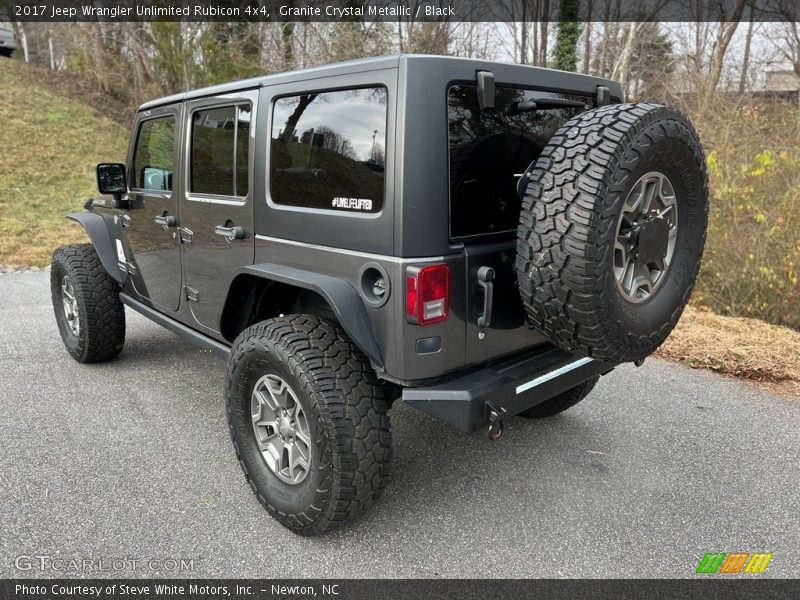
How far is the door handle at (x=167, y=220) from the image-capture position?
3465 mm

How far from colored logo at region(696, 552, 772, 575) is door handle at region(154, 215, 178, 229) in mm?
3181

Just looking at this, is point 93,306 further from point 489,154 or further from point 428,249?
point 489,154

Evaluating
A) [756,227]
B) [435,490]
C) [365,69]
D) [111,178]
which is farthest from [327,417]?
[756,227]

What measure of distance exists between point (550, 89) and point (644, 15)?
13960 millimetres

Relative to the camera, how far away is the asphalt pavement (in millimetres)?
2422

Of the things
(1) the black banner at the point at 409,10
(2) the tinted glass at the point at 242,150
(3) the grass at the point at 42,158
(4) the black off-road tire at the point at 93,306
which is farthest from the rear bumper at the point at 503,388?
(1) the black banner at the point at 409,10

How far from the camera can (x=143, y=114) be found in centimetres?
393

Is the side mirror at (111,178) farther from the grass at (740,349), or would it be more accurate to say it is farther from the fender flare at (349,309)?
the grass at (740,349)

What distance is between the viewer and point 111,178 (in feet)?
13.0

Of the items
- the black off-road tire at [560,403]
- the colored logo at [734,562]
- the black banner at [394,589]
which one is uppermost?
the black off-road tire at [560,403]

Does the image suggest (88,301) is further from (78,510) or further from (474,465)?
(474,465)

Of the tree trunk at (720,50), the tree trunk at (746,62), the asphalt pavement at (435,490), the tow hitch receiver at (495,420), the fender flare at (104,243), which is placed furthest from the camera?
the tree trunk at (746,62)

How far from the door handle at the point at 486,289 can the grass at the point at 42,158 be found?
797cm

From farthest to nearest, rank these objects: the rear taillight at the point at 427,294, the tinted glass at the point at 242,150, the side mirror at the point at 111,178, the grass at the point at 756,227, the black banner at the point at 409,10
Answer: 1. the black banner at the point at 409,10
2. the grass at the point at 756,227
3. the side mirror at the point at 111,178
4. the tinted glass at the point at 242,150
5. the rear taillight at the point at 427,294
